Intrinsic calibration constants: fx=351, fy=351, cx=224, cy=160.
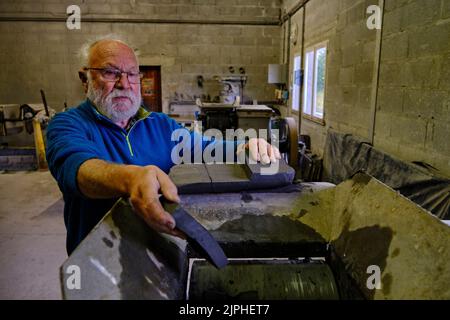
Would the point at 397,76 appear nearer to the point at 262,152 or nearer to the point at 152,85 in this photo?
the point at 262,152

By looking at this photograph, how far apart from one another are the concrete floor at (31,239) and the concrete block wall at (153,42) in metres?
2.66

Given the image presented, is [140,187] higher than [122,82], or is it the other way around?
[122,82]

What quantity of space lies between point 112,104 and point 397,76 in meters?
1.96

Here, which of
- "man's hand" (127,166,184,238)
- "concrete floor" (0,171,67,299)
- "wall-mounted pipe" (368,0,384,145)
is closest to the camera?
"man's hand" (127,166,184,238)

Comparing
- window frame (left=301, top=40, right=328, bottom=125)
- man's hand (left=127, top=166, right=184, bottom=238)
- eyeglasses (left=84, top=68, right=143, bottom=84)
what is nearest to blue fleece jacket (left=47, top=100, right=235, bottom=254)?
eyeglasses (left=84, top=68, right=143, bottom=84)

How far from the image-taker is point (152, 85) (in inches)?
259

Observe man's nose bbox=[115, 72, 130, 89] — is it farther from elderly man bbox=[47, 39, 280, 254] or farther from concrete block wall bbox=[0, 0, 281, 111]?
concrete block wall bbox=[0, 0, 281, 111]

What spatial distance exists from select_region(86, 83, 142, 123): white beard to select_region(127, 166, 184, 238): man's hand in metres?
0.57

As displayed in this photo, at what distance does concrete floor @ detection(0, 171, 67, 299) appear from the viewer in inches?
86.4

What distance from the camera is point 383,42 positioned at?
255 cm

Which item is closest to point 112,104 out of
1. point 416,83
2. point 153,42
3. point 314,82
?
point 416,83

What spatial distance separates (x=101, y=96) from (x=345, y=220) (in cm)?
89
